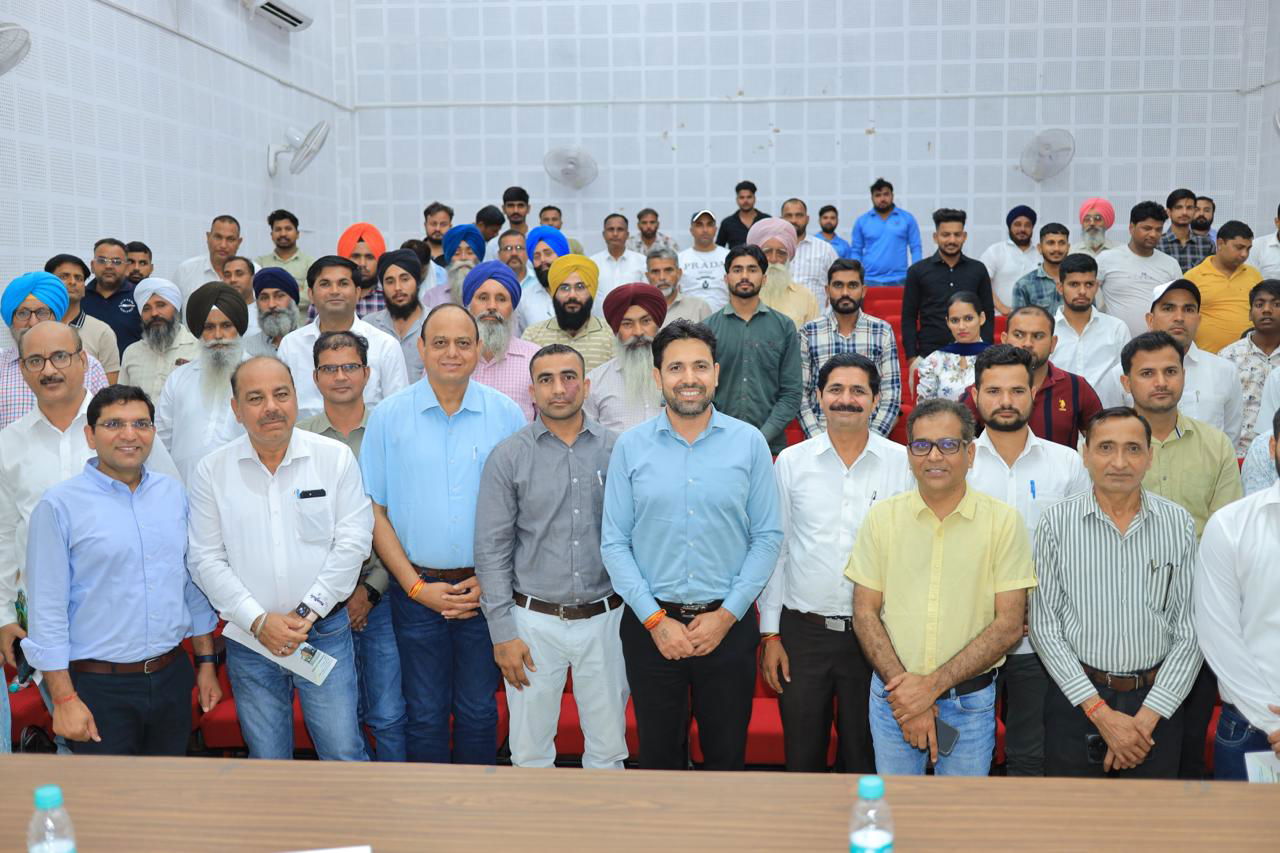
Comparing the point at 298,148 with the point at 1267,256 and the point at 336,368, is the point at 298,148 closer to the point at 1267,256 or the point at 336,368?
the point at 336,368

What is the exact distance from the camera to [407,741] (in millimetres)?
3455

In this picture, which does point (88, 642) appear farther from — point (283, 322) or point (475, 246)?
point (475, 246)

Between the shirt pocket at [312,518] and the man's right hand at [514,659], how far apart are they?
61cm

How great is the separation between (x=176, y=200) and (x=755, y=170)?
5664 mm

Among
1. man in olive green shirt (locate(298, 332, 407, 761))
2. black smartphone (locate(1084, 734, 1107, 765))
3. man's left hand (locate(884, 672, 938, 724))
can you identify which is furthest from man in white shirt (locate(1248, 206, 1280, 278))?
man in olive green shirt (locate(298, 332, 407, 761))

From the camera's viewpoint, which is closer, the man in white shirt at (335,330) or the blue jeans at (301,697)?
the blue jeans at (301,697)

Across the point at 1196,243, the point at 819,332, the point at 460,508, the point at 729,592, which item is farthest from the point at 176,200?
the point at 1196,243

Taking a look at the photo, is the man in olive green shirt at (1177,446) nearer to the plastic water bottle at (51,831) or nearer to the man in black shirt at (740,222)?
the plastic water bottle at (51,831)

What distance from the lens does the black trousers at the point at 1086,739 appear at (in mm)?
2826

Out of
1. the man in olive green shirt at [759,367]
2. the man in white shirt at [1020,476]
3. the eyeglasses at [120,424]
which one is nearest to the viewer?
the eyeglasses at [120,424]

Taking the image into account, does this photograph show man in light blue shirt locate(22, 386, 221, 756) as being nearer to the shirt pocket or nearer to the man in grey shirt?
the shirt pocket

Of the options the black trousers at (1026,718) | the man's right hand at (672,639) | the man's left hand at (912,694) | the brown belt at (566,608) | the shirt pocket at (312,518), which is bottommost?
the black trousers at (1026,718)

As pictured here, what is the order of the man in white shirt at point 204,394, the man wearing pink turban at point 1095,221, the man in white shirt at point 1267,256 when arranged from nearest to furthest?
the man in white shirt at point 204,394, the man in white shirt at point 1267,256, the man wearing pink turban at point 1095,221

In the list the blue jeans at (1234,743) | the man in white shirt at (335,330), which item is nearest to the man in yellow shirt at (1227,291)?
the blue jeans at (1234,743)
